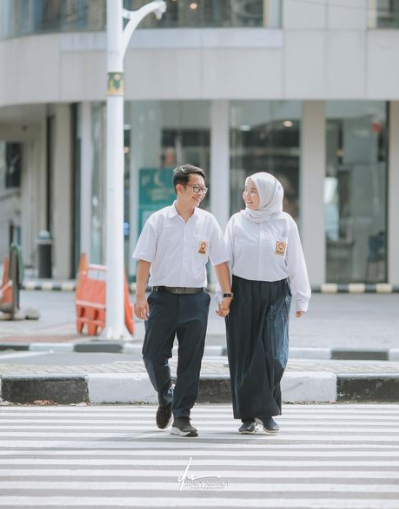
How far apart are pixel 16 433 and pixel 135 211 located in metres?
19.0

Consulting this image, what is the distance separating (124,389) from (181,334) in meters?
Result: 1.86

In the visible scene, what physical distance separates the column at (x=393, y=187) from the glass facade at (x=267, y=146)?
1876mm

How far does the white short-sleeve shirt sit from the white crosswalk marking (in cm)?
101

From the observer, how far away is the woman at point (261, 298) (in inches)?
333

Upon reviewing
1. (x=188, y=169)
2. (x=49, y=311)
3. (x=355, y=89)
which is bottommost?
(x=49, y=311)

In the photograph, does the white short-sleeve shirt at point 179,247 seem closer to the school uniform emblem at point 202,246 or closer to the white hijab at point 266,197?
the school uniform emblem at point 202,246

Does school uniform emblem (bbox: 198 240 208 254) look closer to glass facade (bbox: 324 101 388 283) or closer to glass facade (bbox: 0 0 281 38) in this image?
glass facade (bbox: 0 0 281 38)

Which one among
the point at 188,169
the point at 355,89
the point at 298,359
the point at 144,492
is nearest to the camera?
the point at 144,492

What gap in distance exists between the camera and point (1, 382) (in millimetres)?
10297

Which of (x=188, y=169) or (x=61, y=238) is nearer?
(x=188, y=169)

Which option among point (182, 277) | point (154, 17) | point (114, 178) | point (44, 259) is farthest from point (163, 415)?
point (44, 259)

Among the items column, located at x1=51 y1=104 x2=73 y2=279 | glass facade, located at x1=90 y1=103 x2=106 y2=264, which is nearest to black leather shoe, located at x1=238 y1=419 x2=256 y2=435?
glass facade, located at x1=90 y1=103 x2=106 y2=264

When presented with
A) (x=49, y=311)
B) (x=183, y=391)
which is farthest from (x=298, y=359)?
(x=49, y=311)

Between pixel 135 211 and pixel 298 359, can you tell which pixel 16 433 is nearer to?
pixel 298 359
